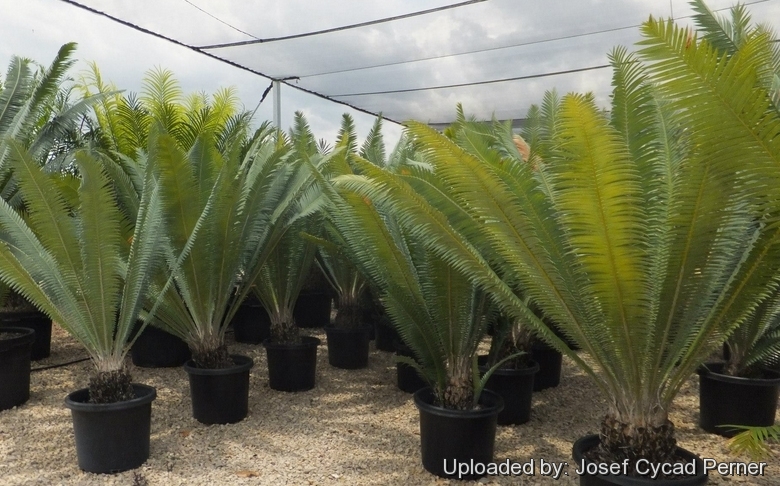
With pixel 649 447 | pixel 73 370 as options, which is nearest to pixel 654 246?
pixel 649 447

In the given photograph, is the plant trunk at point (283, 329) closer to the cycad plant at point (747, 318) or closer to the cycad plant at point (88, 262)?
the cycad plant at point (88, 262)

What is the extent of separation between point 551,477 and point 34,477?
2381mm

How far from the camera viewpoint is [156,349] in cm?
464

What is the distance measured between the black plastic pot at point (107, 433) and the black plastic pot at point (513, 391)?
72.6 inches

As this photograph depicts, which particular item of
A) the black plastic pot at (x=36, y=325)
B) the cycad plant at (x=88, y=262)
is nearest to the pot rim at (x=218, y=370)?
the cycad plant at (x=88, y=262)

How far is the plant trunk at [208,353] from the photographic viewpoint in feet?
11.7

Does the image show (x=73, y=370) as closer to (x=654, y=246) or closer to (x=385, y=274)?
(x=385, y=274)

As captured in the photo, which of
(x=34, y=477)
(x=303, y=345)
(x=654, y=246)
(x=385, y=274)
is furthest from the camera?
(x=303, y=345)

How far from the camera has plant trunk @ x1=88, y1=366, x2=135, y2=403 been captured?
2.89 metres

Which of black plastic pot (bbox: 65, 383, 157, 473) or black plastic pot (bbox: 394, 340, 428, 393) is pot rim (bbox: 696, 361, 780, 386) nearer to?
black plastic pot (bbox: 394, 340, 428, 393)

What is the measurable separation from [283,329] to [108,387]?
151 cm

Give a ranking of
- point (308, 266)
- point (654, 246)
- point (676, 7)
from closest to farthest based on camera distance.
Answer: point (654, 246) < point (308, 266) < point (676, 7)

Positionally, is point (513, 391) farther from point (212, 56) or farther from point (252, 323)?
point (212, 56)

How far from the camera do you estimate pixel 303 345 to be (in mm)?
4078
